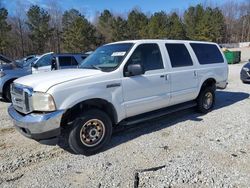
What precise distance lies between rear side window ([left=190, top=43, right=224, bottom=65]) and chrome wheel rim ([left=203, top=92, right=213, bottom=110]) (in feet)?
2.86

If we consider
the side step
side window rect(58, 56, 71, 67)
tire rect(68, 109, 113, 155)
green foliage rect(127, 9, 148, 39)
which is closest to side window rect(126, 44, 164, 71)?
the side step

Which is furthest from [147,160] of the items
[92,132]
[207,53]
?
[207,53]

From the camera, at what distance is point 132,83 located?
15.6 ft

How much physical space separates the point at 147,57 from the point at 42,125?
2.49 meters

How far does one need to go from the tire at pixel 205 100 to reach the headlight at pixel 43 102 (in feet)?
13.4

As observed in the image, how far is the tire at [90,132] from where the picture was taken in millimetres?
4172

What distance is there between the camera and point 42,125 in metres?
3.86

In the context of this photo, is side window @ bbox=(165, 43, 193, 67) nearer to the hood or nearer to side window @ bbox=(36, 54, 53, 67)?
the hood

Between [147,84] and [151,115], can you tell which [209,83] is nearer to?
[151,115]

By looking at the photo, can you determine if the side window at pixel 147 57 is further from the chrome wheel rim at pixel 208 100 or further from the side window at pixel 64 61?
the side window at pixel 64 61

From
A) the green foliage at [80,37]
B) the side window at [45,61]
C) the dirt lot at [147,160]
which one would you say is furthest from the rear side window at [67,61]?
the green foliage at [80,37]

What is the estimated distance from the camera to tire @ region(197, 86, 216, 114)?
21.6ft

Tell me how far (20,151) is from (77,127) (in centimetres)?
132

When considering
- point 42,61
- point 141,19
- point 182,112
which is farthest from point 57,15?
point 182,112
